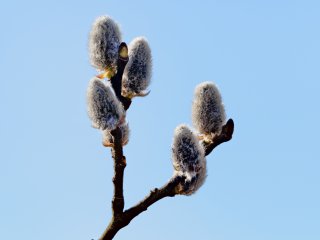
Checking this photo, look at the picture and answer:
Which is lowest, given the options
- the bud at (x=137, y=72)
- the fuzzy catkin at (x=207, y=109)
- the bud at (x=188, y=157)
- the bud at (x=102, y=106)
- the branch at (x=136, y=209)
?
the branch at (x=136, y=209)

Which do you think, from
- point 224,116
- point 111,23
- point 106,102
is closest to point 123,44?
point 111,23

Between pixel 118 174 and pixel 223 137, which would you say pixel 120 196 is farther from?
pixel 223 137

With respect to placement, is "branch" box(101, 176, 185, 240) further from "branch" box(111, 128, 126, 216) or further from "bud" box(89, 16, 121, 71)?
"bud" box(89, 16, 121, 71)

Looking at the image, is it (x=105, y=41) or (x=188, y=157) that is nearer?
(x=188, y=157)

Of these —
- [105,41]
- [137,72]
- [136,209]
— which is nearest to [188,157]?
[136,209]

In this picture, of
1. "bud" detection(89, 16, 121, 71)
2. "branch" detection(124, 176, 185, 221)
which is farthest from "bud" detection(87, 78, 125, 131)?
"branch" detection(124, 176, 185, 221)

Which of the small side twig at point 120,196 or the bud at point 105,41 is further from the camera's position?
the bud at point 105,41

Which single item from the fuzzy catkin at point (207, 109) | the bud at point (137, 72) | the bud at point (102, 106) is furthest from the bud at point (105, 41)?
the fuzzy catkin at point (207, 109)

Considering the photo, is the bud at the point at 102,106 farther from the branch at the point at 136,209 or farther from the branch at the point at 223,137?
the branch at the point at 223,137
